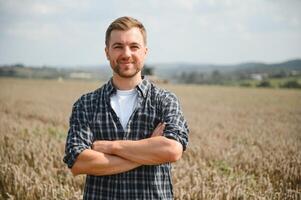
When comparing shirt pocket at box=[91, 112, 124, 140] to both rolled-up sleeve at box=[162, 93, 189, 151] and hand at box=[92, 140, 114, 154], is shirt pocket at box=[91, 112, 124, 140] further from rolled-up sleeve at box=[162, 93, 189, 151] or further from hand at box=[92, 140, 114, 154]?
rolled-up sleeve at box=[162, 93, 189, 151]

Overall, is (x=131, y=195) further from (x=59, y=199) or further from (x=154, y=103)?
(x=59, y=199)

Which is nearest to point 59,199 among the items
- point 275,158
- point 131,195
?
point 131,195

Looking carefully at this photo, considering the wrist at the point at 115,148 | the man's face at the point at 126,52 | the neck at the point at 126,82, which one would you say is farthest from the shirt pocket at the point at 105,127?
the man's face at the point at 126,52

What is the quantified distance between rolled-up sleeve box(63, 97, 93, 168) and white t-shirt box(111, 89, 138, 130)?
0.25m

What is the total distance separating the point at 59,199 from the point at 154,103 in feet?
9.42

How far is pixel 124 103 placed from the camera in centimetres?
327

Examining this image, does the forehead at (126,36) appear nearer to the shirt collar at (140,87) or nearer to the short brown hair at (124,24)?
the short brown hair at (124,24)

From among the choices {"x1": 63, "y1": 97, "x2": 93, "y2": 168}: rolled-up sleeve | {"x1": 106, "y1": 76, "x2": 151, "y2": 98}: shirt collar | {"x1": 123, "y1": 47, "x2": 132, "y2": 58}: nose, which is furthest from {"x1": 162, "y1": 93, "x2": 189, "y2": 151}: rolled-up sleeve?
{"x1": 63, "y1": 97, "x2": 93, "y2": 168}: rolled-up sleeve

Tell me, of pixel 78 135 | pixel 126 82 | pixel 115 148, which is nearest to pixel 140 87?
pixel 126 82

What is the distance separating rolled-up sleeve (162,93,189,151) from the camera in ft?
10.3

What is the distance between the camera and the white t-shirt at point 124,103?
323cm

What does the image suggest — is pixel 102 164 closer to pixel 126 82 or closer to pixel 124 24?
pixel 126 82

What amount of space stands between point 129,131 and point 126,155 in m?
0.20

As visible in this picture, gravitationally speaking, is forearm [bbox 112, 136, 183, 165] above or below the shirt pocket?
below
